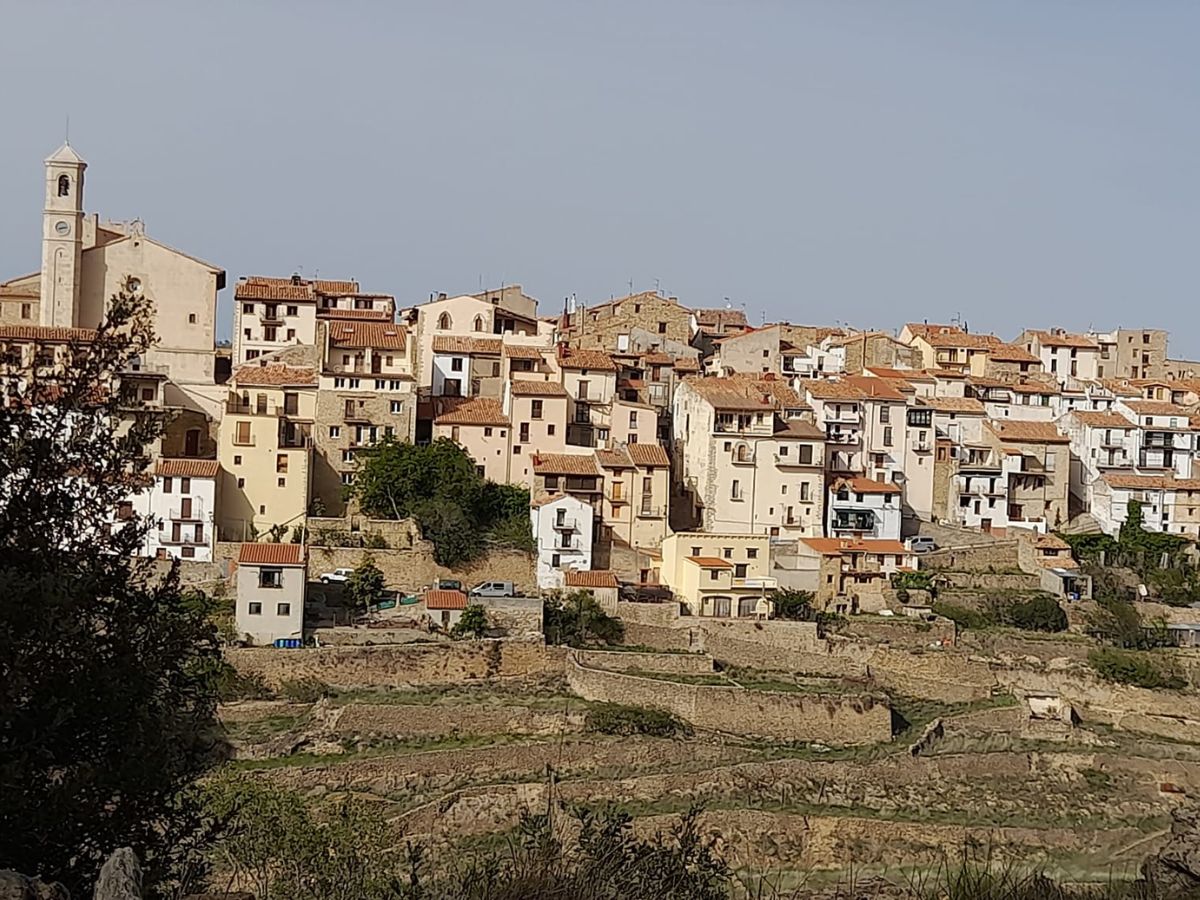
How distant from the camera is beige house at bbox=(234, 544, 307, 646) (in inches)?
1113

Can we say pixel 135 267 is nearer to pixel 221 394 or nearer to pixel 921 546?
pixel 221 394

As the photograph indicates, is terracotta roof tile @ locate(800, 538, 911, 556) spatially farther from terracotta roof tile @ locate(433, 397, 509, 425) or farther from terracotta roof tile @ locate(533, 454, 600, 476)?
terracotta roof tile @ locate(433, 397, 509, 425)

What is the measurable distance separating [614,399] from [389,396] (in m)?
5.84

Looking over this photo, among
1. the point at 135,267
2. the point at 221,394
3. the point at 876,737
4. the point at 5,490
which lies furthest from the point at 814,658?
the point at 5,490

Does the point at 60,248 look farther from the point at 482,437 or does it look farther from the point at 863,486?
the point at 863,486

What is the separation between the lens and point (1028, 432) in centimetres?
4162

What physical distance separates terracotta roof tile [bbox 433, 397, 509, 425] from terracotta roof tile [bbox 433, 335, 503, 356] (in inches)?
55.4

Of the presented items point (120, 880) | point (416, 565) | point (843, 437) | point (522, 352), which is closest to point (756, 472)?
point (843, 437)

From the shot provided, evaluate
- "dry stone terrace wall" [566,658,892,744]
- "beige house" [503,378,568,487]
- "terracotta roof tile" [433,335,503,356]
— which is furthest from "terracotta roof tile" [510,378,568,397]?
"dry stone terrace wall" [566,658,892,744]

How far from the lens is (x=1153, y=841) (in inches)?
866

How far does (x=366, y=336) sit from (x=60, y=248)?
7.54 m

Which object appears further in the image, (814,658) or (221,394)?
(221,394)

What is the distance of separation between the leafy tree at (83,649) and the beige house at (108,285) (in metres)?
28.2

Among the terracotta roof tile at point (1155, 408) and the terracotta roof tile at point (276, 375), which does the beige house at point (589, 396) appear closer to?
the terracotta roof tile at point (276, 375)
